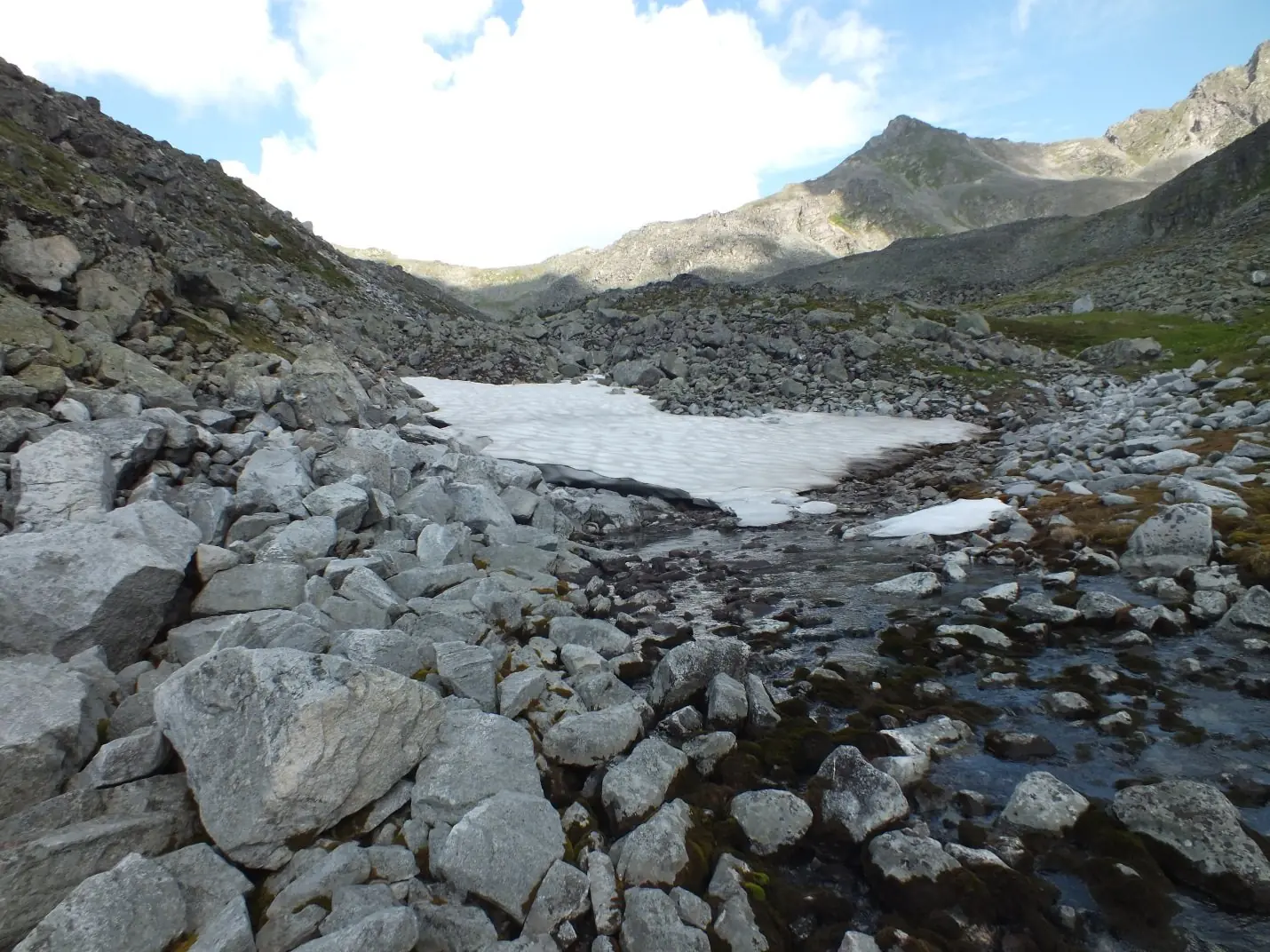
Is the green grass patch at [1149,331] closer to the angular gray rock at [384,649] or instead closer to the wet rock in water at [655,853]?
the wet rock in water at [655,853]

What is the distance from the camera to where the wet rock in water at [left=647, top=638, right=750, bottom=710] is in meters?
7.20

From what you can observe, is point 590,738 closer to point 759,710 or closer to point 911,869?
point 759,710

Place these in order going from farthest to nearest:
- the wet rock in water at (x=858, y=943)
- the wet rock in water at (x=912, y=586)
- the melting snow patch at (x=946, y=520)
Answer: the melting snow patch at (x=946, y=520), the wet rock in water at (x=912, y=586), the wet rock in water at (x=858, y=943)

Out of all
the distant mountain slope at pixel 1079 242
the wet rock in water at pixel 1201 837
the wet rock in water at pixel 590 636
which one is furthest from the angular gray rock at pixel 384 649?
the distant mountain slope at pixel 1079 242

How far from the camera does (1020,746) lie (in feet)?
20.2

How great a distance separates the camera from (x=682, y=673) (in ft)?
23.8

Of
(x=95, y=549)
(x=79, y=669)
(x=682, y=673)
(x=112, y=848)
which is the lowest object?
(x=682, y=673)

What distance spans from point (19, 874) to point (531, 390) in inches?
1219

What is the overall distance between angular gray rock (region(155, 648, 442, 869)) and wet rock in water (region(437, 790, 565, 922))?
0.92 meters

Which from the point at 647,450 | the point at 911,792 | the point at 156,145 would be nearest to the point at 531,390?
the point at 647,450

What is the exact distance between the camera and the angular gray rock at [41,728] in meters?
4.50

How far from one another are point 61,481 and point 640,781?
27.4ft

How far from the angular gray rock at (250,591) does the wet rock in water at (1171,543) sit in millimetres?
11930

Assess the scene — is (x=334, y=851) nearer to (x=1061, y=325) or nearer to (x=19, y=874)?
(x=19, y=874)
